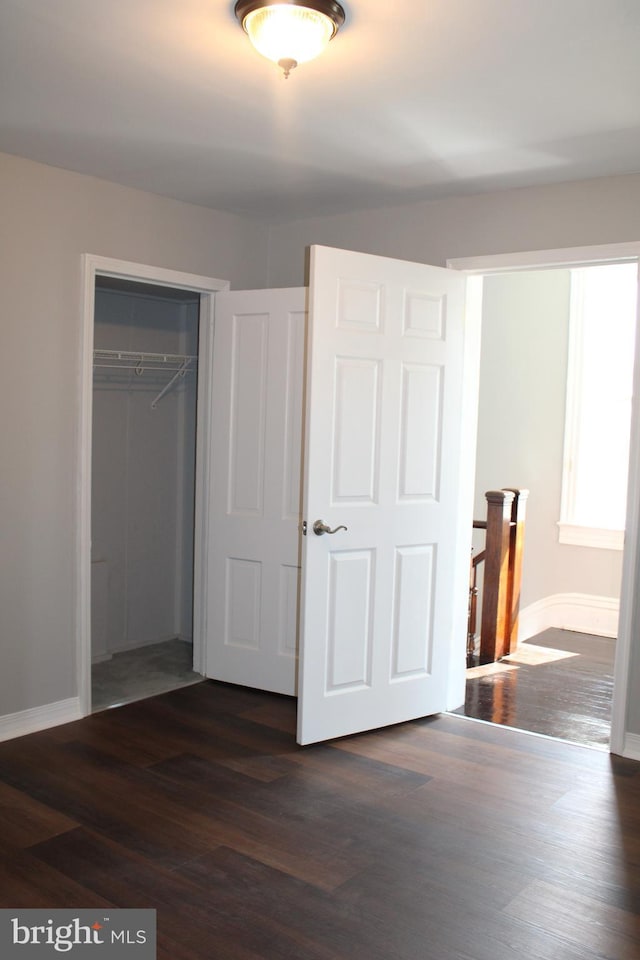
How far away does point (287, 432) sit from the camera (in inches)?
167

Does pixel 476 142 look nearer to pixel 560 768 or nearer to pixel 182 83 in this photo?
pixel 182 83

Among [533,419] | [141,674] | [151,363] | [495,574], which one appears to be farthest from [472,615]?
[151,363]

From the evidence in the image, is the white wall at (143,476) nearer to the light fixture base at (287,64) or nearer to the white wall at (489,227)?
the white wall at (489,227)

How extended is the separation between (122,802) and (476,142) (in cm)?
279

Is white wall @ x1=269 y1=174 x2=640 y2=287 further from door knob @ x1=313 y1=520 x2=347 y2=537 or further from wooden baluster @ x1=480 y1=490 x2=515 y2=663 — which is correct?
wooden baluster @ x1=480 y1=490 x2=515 y2=663

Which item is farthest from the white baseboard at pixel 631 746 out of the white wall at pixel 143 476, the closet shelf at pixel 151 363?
the closet shelf at pixel 151 363

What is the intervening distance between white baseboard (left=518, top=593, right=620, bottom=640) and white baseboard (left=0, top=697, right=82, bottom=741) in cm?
359

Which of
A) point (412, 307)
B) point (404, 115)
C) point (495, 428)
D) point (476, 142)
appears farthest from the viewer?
point (495, 428)

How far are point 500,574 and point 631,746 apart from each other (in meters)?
1.83

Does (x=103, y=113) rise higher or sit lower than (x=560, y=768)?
higher

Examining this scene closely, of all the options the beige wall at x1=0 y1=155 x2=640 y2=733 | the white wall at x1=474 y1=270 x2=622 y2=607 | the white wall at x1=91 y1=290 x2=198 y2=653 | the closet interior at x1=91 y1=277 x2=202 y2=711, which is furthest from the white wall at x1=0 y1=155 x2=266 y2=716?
the white wall at x1=474 y1=270 x2=622 y2=607

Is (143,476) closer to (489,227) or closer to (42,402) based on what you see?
(42,402)

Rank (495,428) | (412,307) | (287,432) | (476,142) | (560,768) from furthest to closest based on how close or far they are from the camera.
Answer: (495,428) < (287,432) < (412,307) < (560,768) < (476,142)

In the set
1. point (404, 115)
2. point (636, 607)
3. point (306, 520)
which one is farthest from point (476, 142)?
Answer: point (636, 607)
